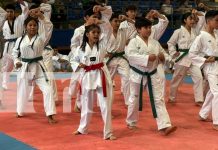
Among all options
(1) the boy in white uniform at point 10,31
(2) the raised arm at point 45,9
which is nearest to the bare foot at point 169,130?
(2) the raised arm at point 45,9

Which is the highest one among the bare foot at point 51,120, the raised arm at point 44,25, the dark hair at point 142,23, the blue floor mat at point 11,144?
the dark hair at point 142,23

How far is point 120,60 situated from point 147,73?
1.48 metres

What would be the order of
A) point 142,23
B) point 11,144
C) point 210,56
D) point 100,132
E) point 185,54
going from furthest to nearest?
1. point 185,54
2. point 210,56
3. point 100,132
4. point 142,23
5. point 11,144

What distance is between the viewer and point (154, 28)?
6.62 m

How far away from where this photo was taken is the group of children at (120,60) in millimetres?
5480

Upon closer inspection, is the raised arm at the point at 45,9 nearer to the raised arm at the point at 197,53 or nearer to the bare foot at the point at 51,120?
the bare foot at the point at 51,120

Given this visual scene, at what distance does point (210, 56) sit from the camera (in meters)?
6.04

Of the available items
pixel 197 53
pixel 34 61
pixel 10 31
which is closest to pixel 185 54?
pixel 197 53

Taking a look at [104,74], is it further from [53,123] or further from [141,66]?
[53,123]

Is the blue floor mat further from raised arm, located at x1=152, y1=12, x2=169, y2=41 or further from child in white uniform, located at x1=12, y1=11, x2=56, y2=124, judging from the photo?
raised arm, located at x1=152, y1=12, x2=169, y2=41

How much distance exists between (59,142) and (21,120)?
148 centimetres

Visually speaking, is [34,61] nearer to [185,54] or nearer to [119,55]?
[119,55]

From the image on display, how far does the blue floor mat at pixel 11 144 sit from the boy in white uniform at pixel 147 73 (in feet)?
5.22

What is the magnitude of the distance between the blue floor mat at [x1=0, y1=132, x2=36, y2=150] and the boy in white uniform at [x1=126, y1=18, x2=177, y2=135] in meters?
1.59
